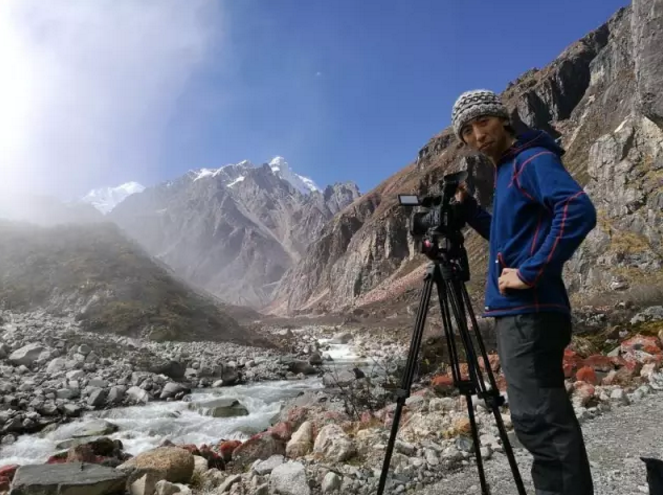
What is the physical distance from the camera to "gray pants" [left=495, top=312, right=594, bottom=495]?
1916 millimetres

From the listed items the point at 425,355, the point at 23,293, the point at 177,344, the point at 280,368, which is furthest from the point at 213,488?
the point at 23,293

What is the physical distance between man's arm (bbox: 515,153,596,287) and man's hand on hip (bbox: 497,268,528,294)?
0.02 m

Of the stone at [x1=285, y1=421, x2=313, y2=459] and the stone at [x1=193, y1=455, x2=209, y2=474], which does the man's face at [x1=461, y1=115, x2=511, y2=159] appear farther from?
the stone at [x1=193, y1=455, x2=209, y2=474]

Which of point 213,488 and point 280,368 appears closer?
point 213,488

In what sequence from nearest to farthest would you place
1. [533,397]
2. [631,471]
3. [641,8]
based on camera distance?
1. [533,397]
2. [631,471]
3. [641,8]

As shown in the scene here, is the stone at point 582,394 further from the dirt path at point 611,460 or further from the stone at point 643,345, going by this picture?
the stone at point 643,345

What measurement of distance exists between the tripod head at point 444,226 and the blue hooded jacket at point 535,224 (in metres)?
0.38

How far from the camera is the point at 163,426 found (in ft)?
34.4

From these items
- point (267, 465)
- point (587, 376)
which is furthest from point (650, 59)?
point (267, 465)

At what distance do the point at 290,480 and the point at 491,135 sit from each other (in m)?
3.47

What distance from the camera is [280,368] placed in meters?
19.7

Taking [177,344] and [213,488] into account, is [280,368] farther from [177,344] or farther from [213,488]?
[213,488]

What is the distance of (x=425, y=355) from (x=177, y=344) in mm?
15962

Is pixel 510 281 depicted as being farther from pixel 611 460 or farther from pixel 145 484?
pixel 145 484
